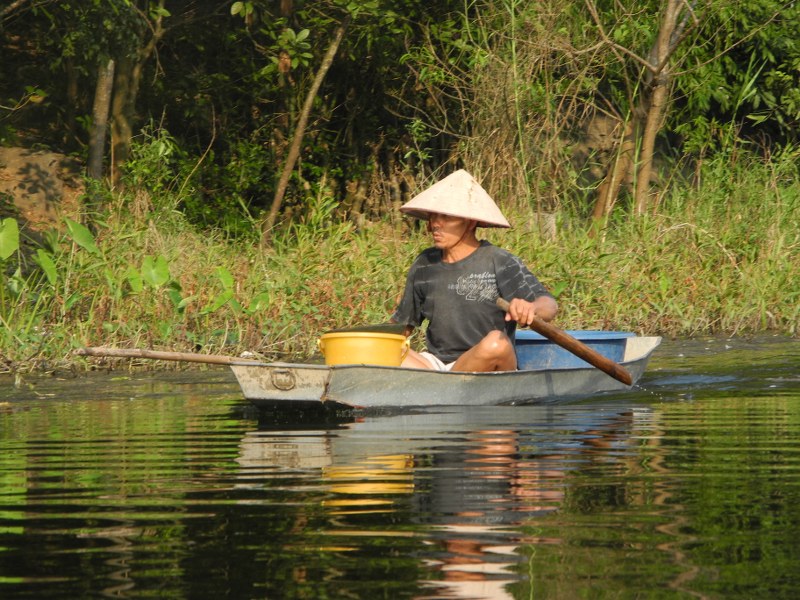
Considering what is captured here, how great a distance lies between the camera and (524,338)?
860 centimetres

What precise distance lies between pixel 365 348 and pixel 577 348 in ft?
3.86

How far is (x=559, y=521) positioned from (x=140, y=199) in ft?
27.1

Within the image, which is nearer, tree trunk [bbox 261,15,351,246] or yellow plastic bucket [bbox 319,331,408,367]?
yellow plastic bucket [bbox 319,331,408,367]

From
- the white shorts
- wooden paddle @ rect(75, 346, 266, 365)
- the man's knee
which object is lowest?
wooden paddle @ rect(75, 346, 266, 365)

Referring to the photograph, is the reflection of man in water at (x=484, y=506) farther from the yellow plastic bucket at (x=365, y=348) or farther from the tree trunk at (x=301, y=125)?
the tree trunk at (x=301, y=125)

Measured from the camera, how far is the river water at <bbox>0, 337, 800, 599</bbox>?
126 inches

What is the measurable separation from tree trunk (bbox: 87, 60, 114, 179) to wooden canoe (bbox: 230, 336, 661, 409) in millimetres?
6055

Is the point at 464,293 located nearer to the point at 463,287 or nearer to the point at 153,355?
the point at 463,287

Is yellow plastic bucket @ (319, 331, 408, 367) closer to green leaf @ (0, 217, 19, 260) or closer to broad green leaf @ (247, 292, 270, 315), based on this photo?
broad green leaf @ (247, 292, 270, 315)

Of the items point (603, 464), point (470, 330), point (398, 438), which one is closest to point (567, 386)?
point (470, 330)

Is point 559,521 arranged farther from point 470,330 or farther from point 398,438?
point 470,330

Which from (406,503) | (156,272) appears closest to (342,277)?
(156,272)

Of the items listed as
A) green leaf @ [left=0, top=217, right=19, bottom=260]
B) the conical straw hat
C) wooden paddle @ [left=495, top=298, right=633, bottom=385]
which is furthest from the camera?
green leaf @ [left=0, top=217, right=19, bottom=260]

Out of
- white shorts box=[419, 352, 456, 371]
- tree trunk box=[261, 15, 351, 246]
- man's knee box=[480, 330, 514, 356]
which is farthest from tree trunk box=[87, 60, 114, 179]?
man's knee box=[480, 330, 514, 356]
